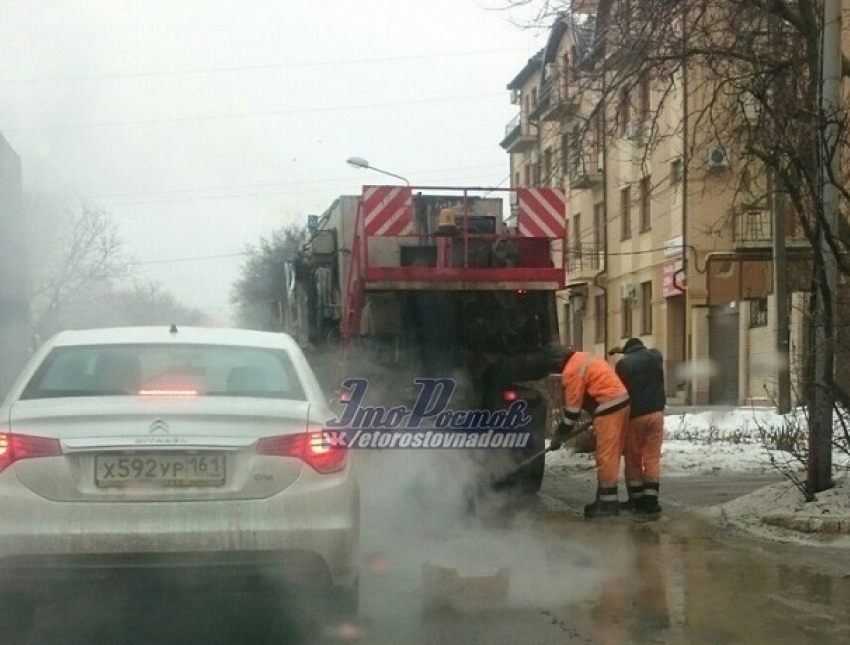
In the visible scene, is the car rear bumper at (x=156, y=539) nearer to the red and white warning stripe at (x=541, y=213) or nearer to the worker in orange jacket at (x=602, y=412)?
the worker in orange jacket at (x=602, y=412)

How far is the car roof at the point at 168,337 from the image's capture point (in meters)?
6.02

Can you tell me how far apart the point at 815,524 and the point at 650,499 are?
1.61 m

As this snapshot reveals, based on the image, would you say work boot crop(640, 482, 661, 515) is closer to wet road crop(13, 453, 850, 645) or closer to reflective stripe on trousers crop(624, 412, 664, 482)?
reflective stripe on trousers crop(624, 412, 664, 482)

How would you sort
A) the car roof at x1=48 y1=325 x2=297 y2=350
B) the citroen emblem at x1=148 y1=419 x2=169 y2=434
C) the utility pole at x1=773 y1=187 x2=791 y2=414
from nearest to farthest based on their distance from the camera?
the citroen emblem at x1=148 y1=419 x2=169 y2=434 < the car roof at x1=48 y1=325 x2=297 y2=350 < the utility pole at x1=773 y1=187 x2=791 y2=414

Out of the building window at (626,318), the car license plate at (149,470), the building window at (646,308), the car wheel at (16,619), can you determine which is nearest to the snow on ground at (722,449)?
the car license plate at (149,470)

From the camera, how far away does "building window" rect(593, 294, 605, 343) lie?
1515 inches

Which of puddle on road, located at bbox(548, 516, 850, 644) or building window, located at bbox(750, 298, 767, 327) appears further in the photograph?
building window, located at bbox(750, 298, 767, 327)

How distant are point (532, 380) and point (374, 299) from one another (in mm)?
1519

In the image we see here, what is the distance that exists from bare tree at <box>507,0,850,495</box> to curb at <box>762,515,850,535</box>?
40cm

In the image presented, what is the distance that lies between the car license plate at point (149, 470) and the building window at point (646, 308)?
1169 inches

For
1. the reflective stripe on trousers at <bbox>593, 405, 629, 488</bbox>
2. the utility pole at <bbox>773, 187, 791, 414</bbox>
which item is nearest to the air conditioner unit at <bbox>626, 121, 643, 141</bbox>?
the reflective stripe on trousers at <bbox>593, 405, 629, 488</bbox>

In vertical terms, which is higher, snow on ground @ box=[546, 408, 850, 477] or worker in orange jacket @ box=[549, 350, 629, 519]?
worker in orange jacket @ box=[549, 350, 629, 519]

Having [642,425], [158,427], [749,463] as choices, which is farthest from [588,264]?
[158,427]

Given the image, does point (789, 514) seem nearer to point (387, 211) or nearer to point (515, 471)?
point (515, 471)
